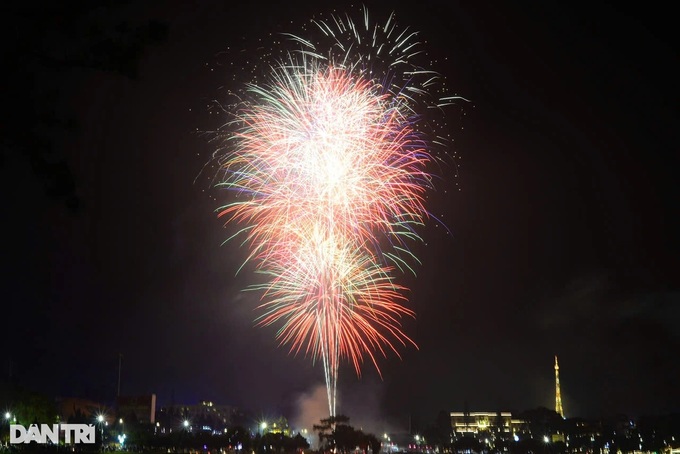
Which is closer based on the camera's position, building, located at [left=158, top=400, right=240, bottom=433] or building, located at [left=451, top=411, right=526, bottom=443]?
Result: building, located at [left=158, top=400, right=240, bottom=433]

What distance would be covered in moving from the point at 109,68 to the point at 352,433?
74632mm

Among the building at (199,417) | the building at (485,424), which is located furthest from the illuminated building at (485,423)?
the building at (199,417)

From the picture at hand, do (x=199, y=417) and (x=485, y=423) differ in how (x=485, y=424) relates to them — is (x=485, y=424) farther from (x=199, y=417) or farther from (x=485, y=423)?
(x=199, y=417)

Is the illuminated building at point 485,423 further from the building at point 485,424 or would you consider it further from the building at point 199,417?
the building at point 199,417

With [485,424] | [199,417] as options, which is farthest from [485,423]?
[199,417]

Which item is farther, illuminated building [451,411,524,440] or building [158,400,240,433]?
illuminated building [451,411,524,440]

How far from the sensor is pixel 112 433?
230 ft

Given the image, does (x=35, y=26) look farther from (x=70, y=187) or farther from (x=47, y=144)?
(x=70, y=187)

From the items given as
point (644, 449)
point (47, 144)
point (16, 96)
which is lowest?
point (644, 449)

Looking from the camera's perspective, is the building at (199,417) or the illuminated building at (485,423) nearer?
the building at (199,417)

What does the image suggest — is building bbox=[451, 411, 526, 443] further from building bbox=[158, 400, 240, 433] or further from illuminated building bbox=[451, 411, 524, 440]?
building bbox=[158, 400, 240, 433]

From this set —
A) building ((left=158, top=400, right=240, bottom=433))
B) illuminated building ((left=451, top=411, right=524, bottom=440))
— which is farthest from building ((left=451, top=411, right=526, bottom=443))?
building ((left=158, top=400, right=240, bottom=433))

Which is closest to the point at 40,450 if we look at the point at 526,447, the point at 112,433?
the point at 112,433

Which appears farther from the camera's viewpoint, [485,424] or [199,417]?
[485,424]
